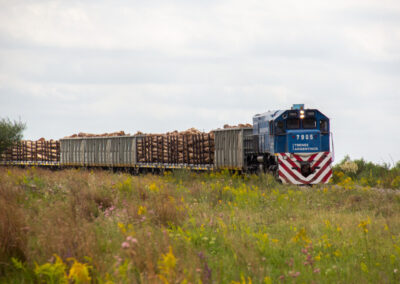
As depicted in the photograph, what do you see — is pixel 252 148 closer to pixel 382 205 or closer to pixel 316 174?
pixel 316 174

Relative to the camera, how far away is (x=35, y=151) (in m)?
45.1

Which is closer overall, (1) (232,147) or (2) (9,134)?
(1) (232,147)

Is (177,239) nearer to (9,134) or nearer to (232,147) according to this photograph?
(232,147)

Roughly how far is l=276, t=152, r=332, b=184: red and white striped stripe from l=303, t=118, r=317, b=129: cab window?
1189mm

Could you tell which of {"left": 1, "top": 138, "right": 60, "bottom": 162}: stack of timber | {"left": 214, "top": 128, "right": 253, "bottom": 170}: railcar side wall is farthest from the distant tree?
{"left": 214, "top": 128, "right": 253, "bottom": 170}: railcar side wall

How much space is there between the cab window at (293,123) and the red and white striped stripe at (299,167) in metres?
1.21

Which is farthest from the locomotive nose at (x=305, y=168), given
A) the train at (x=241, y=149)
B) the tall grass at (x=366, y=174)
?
the tall grass at (x=366, y=174)

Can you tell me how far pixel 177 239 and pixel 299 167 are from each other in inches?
522

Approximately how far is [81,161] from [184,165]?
44.2 feet

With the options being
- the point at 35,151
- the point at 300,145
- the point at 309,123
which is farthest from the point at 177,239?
the point at 35,151

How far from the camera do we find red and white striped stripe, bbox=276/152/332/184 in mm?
20594

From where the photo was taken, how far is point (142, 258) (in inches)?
269

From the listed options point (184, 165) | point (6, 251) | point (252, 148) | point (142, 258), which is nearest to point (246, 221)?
point (142, 258)

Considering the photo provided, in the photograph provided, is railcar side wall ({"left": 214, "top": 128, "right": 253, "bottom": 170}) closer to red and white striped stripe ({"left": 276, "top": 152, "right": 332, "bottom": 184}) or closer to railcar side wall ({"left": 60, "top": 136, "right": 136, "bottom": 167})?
red and white striped stripe ({"left": 276, "top": 152, "right": 332, "bottom": 184})
